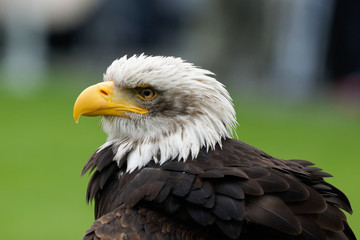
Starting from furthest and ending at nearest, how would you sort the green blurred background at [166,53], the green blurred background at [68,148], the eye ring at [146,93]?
1. the green blurred background at [166,53]
2. the green blurred background at [68,148]
3. the eye ring at [146,93]

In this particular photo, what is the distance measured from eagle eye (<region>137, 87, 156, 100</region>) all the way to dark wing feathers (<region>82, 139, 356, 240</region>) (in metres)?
0.46

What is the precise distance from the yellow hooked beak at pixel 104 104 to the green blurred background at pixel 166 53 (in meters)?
3.99

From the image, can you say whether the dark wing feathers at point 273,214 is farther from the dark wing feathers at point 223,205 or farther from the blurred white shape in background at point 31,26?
the blurred white shape in background at point 31,26

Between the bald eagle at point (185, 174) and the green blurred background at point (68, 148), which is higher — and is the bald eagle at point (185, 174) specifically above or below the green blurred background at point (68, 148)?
above

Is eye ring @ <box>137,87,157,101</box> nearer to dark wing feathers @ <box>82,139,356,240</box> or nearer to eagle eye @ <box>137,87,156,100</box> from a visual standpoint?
eagle eye @ <box>137,87,156,100</box>

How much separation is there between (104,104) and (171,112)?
388mm

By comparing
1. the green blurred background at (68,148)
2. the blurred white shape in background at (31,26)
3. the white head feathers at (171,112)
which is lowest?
the green blurred background at (68,148)

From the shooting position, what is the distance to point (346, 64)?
49.7 feet

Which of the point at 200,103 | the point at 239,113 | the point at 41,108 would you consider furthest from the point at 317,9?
the point at 200,103

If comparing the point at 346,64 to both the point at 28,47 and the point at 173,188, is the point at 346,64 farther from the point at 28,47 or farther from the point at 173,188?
the point at 173,188

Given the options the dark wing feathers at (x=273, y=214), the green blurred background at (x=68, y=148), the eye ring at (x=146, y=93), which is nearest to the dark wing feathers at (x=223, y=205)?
the dark wing feathers at (x=273, y=214)

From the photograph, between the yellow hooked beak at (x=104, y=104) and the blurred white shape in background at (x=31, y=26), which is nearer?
the yellow hooked beak at (x=104, y=104)

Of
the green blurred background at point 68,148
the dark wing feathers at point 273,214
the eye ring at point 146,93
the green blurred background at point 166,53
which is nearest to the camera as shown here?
the dark wing feathers at point 273,214

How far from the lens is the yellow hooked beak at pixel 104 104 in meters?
3.96
